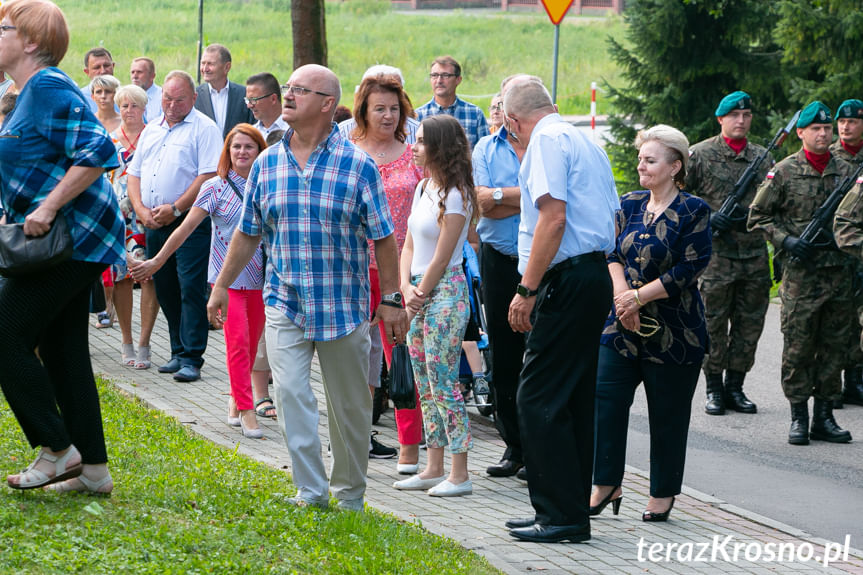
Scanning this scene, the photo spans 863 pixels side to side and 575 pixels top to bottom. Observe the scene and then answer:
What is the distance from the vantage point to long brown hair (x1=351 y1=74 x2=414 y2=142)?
773 centimetres

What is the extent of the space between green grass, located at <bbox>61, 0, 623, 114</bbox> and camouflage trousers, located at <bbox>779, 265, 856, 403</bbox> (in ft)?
82.5

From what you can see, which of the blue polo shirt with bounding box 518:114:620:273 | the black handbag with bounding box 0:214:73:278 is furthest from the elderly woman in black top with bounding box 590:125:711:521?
the black handbag with bounding box 0:214:73:278

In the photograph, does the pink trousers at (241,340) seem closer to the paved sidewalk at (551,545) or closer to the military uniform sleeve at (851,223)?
the paved sidewalk at (551,545)

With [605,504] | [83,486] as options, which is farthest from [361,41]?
[83,486]

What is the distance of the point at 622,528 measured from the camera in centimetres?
668

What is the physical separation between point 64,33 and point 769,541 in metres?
4.34

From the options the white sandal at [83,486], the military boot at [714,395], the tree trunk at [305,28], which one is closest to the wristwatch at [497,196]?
the white sandal at [83,486]

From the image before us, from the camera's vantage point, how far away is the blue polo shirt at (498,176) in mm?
7559

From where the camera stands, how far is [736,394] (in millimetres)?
10188

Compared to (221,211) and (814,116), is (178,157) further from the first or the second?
(814,116)

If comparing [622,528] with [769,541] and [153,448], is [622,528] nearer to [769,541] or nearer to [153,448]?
[769,541]

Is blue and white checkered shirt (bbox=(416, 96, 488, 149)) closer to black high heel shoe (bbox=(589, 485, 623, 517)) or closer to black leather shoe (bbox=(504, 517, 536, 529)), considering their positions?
black high heel shoe (bbox=(589, 485, 623, 517))

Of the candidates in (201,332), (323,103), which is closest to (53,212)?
(323,103)

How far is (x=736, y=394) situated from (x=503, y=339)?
11.0ft
